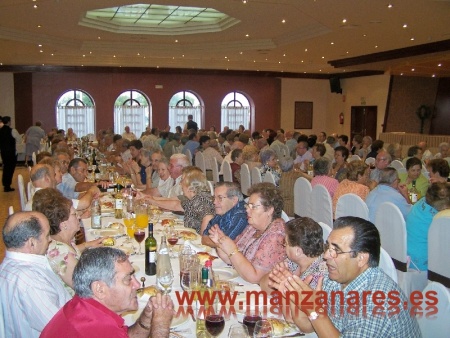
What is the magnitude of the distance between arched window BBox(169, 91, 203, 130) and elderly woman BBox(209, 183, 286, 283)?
57.8ft

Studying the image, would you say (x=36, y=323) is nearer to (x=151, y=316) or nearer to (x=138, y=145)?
(x=151, y=316)

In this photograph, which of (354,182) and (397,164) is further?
(397,164)

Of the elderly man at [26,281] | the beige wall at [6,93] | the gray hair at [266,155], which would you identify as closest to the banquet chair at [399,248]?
the elderly man at [26,281]

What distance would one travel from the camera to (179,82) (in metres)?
20.6

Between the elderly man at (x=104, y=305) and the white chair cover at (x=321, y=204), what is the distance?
3.45m

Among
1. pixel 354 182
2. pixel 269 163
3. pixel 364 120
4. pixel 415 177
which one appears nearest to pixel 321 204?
pixel 354 182

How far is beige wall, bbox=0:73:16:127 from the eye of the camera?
1877 cm

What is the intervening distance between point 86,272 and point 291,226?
115cm

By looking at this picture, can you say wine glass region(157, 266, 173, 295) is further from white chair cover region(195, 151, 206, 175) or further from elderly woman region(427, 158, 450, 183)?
white chair cover region(195, 151, 206, 175)

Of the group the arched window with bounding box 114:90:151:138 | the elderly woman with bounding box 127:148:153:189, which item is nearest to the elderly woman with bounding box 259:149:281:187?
the elderly woman with bounding box 127:148:153:189

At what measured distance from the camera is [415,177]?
6.55 metres

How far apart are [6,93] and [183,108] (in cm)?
676

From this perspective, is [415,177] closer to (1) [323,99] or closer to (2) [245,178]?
(2) [245,178]

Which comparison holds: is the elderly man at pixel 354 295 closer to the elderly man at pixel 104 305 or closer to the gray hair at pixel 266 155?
the elderly man at pixel 104 305
